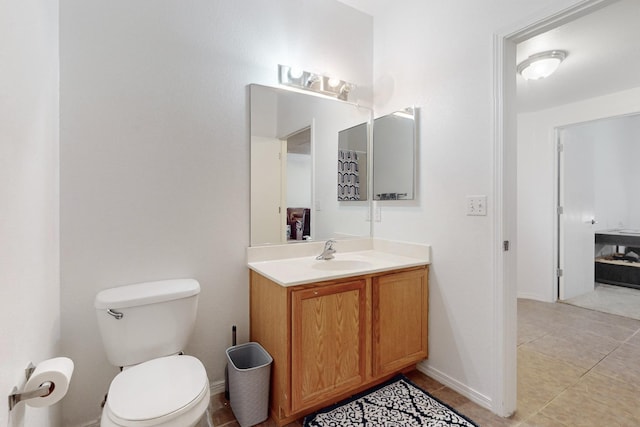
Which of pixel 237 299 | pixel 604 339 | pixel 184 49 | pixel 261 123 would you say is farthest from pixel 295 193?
pixel 604 339

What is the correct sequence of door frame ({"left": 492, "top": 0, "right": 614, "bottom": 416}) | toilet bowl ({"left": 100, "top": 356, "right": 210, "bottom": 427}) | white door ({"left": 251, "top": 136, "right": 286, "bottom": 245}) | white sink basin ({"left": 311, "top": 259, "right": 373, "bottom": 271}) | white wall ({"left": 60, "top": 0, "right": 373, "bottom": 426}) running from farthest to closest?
white sink basin ({"left": 311, "top": 259, "right": 373, "bottom": 271}), white door ({"left": 251, "top": 136, "right": 286, "bottom": 245}), door frame ({"left": 492, "top": 0, "right": 614, "bottom": 416}), white wall ({"left": 60, "top": 0, "right": 373, "bottom": 426}), toilet bowl ({"left": 100, "top": 356, "right": 210, "bottom": 427})

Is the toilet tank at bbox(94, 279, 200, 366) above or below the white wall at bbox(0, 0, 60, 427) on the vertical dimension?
below

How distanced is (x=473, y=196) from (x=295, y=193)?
1125mm

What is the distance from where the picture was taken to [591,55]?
93.5 inches

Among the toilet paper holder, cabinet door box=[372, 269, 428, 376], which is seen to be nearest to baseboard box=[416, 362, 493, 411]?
cabinet door box=[372, 269, 428, 376]

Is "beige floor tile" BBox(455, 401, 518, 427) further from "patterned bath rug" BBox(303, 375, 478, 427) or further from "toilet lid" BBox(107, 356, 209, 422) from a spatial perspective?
"toilet lid" BBox(107, 356, 209, 422)

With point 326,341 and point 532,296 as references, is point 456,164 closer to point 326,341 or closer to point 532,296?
point 326,341

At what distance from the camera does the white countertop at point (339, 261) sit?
1.59 metres

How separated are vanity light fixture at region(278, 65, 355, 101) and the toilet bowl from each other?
176 cm

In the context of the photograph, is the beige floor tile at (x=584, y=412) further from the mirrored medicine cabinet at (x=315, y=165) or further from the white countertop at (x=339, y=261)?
the mirrored medicine cabinet at (x=315, y=165)

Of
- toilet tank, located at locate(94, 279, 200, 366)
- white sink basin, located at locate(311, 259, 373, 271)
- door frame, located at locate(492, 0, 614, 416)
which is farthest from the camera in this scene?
white sink basin, located at locate(311, 259, 373, 271)

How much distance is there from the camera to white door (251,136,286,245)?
1902 mm

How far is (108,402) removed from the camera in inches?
42.3

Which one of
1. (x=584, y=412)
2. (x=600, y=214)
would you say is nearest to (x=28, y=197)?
(x=584, y=412)
